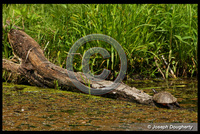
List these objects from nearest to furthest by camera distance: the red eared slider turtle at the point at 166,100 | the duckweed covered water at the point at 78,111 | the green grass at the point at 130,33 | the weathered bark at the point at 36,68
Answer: the duckweed covered water at the point at 78,111 < the red eared slider turtle at the point at 166,100 < the weathered bark at the point at 36,68 < the green grass at the point at 130,33

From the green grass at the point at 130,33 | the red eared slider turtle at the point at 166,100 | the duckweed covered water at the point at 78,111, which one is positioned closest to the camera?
the duckweed covered water at the point at 78,111

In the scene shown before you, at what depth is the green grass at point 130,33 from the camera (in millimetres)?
5285

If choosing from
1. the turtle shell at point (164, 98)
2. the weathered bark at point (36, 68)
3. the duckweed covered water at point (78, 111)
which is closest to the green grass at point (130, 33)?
the weathered bark at point (36, 68)

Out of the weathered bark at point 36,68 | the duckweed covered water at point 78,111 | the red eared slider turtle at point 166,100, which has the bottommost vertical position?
the duckweed covered water at point 78,111

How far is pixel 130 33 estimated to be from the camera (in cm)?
531

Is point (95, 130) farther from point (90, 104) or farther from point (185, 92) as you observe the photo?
point (185, 92)

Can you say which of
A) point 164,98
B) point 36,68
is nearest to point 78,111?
point 164,98

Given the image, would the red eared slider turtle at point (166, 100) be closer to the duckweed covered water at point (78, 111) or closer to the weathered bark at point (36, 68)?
the duckweed covered water at point (78, 111)

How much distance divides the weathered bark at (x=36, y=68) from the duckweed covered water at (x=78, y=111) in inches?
6.6

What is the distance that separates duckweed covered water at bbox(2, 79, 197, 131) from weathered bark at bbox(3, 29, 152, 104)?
167mm

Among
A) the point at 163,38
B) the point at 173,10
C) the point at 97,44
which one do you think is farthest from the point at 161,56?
the point at 97,44

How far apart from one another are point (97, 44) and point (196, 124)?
259 cm

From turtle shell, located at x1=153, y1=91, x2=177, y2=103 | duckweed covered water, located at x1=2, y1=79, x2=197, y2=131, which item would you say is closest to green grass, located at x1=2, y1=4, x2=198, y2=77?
duckweed covered water, located at x1=2, y1=79, x2=197, y2=131

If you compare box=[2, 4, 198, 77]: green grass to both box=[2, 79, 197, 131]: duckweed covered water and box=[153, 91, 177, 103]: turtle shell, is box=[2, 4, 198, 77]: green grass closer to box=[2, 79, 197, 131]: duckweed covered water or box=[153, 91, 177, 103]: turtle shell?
box=[2, 79, 197, 131]: duckweed covered water
